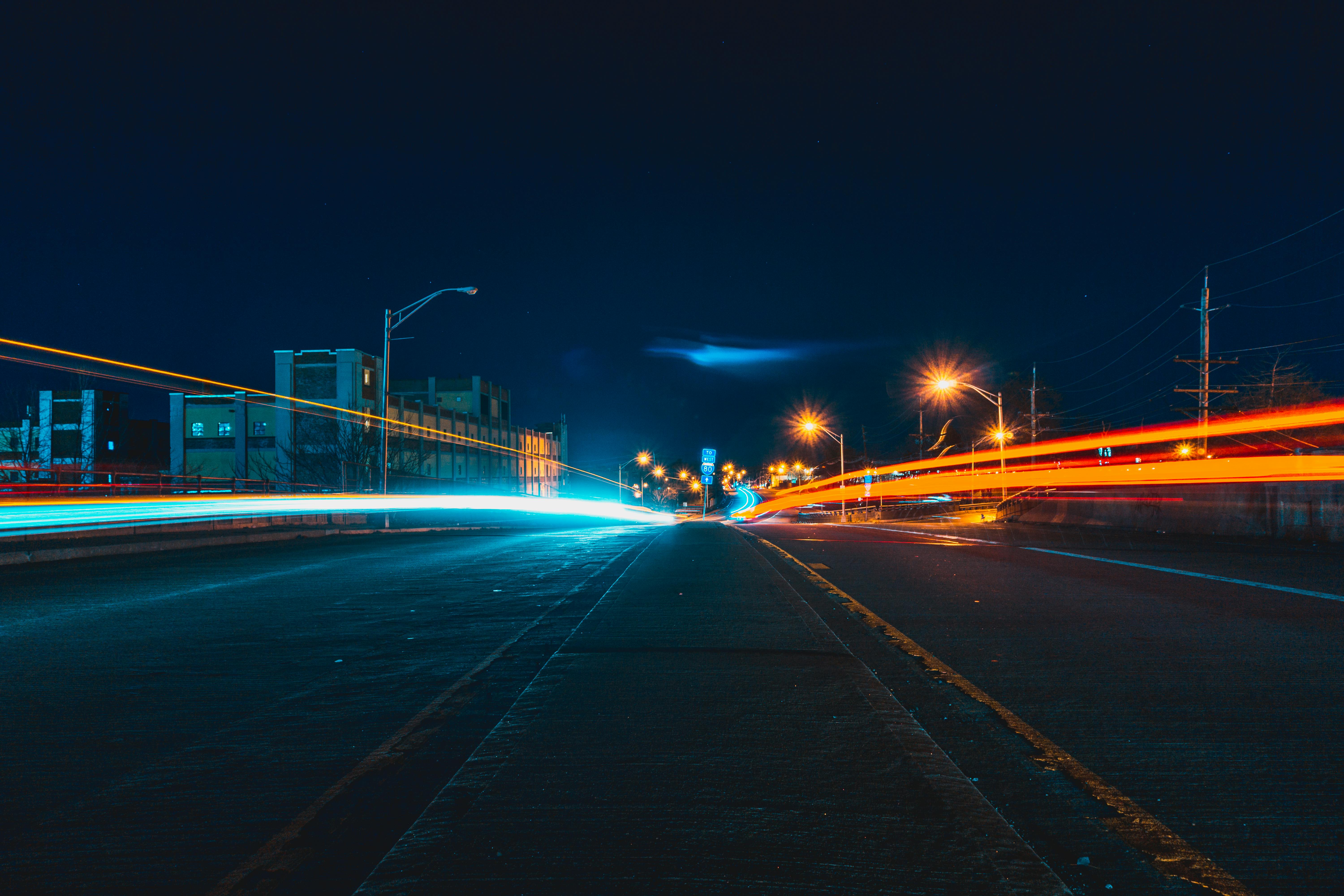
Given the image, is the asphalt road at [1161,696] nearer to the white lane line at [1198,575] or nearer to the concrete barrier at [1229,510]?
the white lane line at [1198,575]

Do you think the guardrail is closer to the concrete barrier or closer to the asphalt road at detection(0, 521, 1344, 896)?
the concrete barrier

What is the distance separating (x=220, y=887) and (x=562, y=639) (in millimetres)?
5353

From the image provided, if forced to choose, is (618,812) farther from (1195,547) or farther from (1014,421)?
(1014,421)

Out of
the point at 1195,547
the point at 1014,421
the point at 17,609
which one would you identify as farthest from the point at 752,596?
the point at 1014,421

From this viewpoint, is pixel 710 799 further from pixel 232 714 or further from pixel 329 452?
pixel 329 452

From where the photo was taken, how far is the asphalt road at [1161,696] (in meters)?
3.82

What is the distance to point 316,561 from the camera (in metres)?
18.5

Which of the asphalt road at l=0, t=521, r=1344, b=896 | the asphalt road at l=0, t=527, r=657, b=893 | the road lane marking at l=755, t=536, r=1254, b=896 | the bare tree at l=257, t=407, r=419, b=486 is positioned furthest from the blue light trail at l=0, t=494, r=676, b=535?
the road lane marking at l=755, t=536, r=1254, b=896

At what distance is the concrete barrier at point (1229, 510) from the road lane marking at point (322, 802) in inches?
791

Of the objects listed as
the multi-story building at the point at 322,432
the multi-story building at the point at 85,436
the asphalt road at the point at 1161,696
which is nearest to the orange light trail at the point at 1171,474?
the asphalt road at the point at 1161,696

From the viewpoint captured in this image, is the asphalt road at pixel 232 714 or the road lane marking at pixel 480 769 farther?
the asphalt road at pixel 232 714

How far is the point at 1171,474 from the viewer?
2766 cm

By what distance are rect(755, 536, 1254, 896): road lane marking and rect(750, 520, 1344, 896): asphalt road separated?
0.05 m

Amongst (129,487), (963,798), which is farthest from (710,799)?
(129,487)
